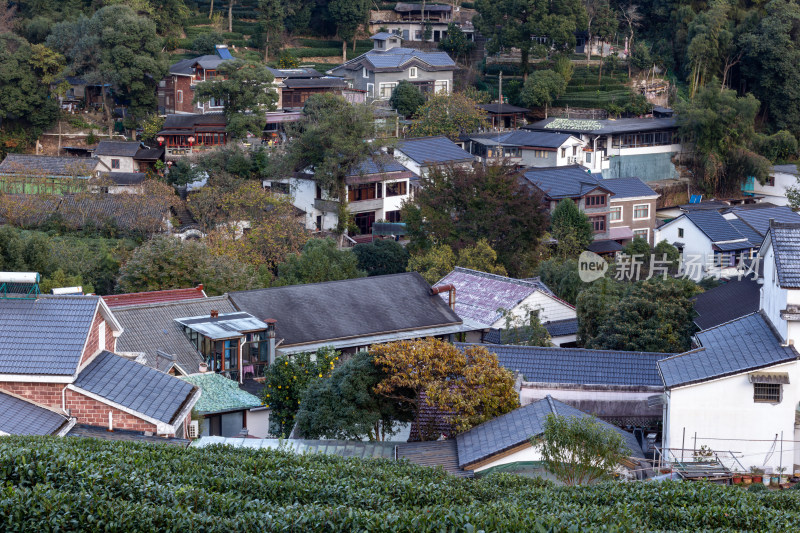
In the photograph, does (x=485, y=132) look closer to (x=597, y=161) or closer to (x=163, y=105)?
(x=597, y=161)

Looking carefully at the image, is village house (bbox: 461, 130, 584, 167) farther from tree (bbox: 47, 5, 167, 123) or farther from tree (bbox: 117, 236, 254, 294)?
tree (bbox: 117, 236, 254, 294)

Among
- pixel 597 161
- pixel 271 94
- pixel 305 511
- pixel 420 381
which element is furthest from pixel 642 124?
pixel 305 511

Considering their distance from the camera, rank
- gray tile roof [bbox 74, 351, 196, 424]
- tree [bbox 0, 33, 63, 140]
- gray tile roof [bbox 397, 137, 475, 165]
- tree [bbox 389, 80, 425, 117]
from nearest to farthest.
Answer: gray tile roof [bbox 74, 351, 196, 424] → gray tile roof [bbox 397, 137, 475, 165] → tree [bbox 0, 33, 63, 140] → tree [bbox 389, 80, 425, 117]

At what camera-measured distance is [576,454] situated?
14234mm

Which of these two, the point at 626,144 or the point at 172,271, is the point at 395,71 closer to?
the point at 626,144

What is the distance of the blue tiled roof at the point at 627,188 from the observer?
43.6 m

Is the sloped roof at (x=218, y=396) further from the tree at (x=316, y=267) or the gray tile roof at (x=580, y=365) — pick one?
the tree at (x=316, y=267)

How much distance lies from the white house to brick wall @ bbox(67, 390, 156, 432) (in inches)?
342

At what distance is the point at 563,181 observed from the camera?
4266 centimetres

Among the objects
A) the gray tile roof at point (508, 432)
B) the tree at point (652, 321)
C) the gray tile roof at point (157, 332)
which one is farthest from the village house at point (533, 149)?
the gray tile roof at point (508, 432)

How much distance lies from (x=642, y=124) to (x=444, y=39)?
1445 cm

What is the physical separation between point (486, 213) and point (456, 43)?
1082 inches

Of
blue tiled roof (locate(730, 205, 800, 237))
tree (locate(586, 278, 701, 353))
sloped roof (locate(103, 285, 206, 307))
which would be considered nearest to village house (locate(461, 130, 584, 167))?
blue tiled roof (locate(730, 205, 800, 237))

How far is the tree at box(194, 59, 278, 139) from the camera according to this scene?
4475cm
